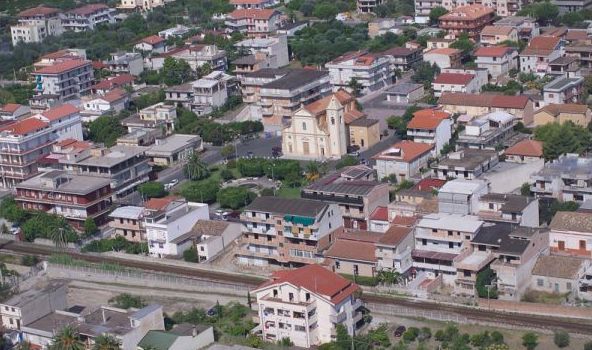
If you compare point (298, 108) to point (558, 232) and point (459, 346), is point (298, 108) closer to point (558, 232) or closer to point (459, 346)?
point (558, 232)

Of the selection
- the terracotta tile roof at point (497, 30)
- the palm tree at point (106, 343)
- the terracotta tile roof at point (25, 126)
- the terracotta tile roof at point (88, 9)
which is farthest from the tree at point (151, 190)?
the terracotta tile roof at point (88, 9)

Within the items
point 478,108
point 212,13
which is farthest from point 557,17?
point 212,13

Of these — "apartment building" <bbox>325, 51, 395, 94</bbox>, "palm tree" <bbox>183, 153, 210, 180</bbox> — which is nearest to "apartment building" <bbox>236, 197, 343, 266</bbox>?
"palm tree" <bbox>183, 153, 210, 180</bbox>

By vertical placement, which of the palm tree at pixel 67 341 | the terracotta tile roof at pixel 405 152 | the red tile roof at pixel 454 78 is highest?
the red tile roof at pixel 454 78

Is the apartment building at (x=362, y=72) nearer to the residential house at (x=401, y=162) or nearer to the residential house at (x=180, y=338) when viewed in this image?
the residential house at (x=401, y=162)

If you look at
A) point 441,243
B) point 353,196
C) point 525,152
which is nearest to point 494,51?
point 525,152

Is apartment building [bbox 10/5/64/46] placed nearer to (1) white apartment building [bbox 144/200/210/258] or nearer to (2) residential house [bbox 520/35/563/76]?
(2) residential house [bbox 520/35/563/76]
